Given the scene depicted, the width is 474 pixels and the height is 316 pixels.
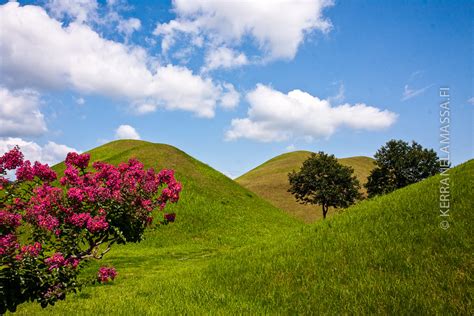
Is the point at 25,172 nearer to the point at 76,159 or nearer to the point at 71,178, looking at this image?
the point at 71,178

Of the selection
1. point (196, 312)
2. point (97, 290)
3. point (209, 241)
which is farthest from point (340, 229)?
point (209, 241)

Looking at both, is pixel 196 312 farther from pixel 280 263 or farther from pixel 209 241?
pixel 209 241

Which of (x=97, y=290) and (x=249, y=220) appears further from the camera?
(x=249, y=220)

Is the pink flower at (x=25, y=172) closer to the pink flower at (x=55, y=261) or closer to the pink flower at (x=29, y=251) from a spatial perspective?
the pink flower at (x=29, y=251)

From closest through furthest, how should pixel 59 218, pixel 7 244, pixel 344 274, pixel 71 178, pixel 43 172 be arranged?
pixel 7 244 < pixel 43 172 < pixel 59 218 < pixel 71 178 < pixel 344 274

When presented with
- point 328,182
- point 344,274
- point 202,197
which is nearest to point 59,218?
point 344,274

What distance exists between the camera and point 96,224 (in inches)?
364

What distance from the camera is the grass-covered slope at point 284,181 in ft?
282

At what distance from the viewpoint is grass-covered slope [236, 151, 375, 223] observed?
282 feet

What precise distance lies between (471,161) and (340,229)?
391 inches

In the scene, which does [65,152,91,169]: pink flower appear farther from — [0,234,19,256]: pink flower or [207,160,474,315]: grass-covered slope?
[207,160,474,315]: grass-covered slope

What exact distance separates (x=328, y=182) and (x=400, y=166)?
13.6m

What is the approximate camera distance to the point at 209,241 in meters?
38.1
